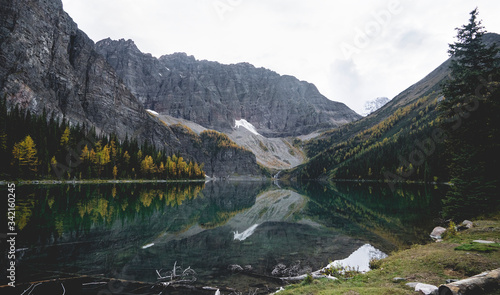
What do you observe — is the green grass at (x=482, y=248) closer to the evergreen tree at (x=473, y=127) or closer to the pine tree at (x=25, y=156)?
the evergreen tree at (x=473, y=127)

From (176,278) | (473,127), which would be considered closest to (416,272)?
(176,278)

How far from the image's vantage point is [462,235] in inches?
633

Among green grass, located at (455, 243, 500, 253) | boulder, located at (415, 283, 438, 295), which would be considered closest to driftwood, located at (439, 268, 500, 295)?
boulder, located at (415, 283, 438, 295)

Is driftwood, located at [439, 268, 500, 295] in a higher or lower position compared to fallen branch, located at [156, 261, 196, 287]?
higher

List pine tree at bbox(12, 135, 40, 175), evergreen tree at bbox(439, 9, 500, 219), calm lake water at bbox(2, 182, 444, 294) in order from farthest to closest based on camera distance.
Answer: pine tree at bbox(12, 135, 40, 175), evergreen tree at bbox(439, 9, 500, 219), calm lake water at bbox(2, 182, 444, 294)

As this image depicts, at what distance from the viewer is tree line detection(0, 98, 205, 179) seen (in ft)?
197

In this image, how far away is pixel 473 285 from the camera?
6387 millimetres

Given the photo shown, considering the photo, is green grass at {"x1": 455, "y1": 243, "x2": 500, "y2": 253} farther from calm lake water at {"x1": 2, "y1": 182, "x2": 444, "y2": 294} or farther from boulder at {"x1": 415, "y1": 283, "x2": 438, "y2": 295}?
boulder at {"x1": 415, "y1": 283, "x2": 438, "y2": 295}

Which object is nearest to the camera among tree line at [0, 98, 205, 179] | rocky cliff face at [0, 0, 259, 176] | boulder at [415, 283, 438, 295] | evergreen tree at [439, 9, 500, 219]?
boulder at [415, 283, 438, 295]

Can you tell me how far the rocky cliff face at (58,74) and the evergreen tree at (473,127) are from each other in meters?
140

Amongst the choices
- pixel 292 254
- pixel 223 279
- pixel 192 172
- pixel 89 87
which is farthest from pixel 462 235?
pixel 89 87

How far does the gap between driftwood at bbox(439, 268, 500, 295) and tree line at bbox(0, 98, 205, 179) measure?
81246 millimetres

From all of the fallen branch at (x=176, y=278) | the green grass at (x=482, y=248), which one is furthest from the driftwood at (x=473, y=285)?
the fallen branch at (x=176, y=278)

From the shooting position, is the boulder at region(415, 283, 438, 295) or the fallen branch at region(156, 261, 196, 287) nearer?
the boulder at region(415, 283, 438, 295)
